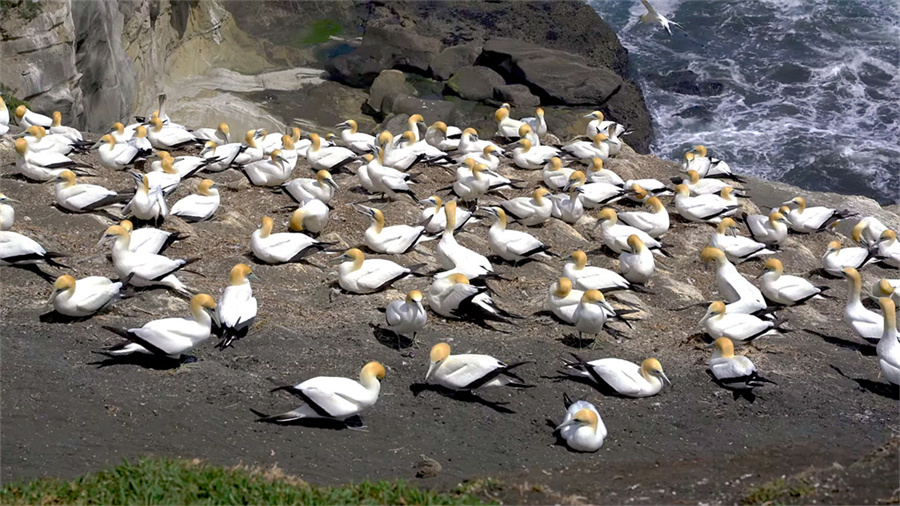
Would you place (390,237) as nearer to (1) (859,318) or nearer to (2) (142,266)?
(2) (142,266)

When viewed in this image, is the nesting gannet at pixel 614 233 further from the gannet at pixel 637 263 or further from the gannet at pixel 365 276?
the gannet at pixel 365 276

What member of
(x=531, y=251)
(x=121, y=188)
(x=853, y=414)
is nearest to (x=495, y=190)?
(x=531, y=251)

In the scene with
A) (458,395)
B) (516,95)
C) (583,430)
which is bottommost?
(516,95)

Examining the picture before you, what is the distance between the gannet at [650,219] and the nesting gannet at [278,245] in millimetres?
4251

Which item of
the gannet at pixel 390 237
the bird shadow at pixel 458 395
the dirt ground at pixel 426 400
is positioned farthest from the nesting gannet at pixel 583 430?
the gannet at pixel 390 237

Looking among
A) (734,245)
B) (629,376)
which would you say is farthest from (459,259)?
(734,245)

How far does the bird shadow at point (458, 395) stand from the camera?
28.5 feet

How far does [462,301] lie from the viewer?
32.9 ft

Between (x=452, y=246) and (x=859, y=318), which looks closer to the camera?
(x=859, y=318)

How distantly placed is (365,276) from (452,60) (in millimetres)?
19604

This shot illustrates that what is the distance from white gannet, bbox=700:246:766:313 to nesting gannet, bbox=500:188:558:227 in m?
2.30

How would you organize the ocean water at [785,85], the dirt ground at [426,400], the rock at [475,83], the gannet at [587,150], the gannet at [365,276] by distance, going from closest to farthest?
the dirt ground at [426,400]
the gannet at [365,276]
the gannet at [587,150]
the rock at [475,83]
the ocean water at [785,85]

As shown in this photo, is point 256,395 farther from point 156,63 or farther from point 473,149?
point 156,63

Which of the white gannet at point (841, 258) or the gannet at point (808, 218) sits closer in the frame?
the white gannet at point (841, 258)
